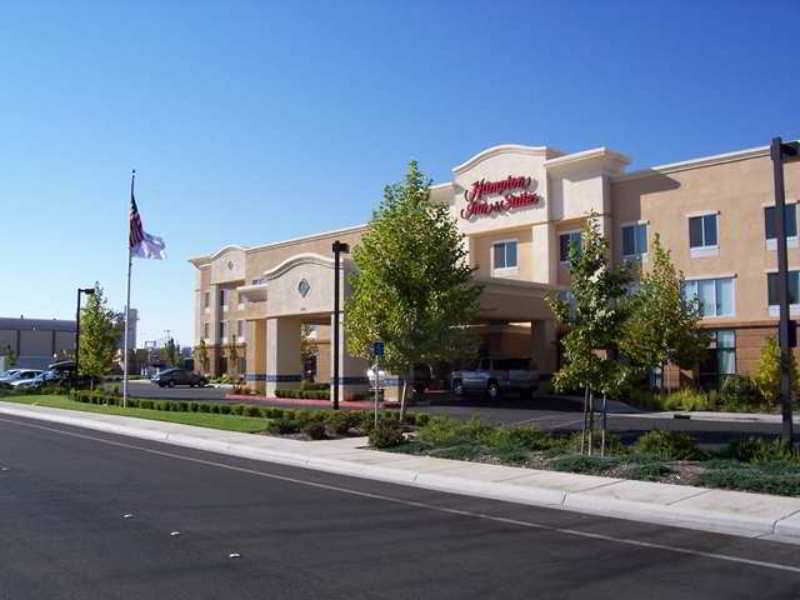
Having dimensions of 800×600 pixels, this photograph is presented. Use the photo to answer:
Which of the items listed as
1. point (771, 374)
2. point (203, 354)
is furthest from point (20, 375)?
point (771, 374)

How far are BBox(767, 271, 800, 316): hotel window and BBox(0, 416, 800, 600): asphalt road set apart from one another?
80.4ft

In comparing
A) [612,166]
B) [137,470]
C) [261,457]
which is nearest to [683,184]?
[612,166]

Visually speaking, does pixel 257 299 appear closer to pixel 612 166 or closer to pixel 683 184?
pixel 612 166

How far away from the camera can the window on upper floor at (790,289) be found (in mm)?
31797

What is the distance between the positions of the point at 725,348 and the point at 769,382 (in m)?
5.57

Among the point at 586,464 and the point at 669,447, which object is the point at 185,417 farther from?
the point at 669,447

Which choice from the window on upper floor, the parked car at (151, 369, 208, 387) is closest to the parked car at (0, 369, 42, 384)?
the parked car at (151, 369, 208, 387)

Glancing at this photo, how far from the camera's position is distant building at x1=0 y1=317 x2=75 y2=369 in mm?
121438

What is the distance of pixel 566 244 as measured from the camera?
40250 mm

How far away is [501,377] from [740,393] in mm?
9797

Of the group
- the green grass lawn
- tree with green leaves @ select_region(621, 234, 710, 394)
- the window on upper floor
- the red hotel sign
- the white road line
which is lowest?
the white road line

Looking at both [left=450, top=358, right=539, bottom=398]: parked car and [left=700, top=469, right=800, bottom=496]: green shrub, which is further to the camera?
[left=450, top=358, right=539, bottom=398]: parked car

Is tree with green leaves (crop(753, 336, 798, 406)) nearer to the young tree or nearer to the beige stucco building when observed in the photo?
the beige stucco building

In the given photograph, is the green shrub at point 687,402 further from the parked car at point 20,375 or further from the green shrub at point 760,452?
the parked car at point 20,375
